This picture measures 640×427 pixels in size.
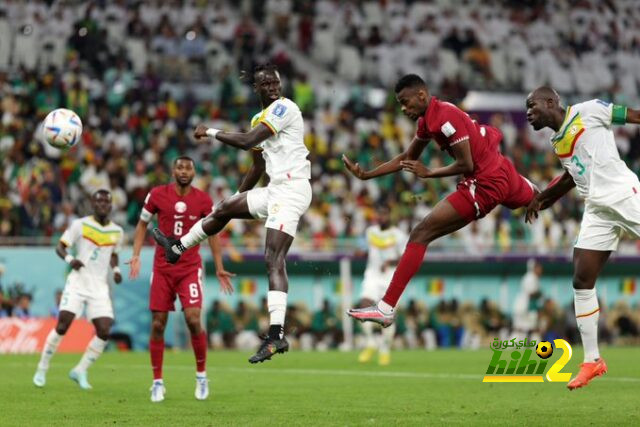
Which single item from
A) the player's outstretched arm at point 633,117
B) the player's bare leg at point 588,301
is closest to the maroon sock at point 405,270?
the player's bare leg at point 588,301

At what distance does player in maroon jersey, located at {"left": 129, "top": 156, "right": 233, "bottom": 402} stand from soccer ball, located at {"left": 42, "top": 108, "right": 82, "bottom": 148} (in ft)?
4.61

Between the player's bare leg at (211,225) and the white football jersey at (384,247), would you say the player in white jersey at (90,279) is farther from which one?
the white football jersey at (384,247)

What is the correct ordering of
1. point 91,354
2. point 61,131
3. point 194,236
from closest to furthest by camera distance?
point 194,236, point 61,131, point 91,354

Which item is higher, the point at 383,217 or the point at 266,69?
the point at 266,69

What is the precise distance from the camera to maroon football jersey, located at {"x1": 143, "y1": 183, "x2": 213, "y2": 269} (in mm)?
15219

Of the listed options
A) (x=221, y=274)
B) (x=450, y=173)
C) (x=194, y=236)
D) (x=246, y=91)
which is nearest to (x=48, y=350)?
(x=221, y=274)

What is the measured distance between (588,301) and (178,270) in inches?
206

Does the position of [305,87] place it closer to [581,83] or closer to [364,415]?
[581,83]

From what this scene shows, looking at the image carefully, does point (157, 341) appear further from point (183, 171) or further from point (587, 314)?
point (587, 314)

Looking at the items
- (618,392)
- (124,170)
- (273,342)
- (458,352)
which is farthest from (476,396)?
(124,170)

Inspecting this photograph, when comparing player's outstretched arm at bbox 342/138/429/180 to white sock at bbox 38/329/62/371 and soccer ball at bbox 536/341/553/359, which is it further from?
white sock at bbox 38/329/62/371

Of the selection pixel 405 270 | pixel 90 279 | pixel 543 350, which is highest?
pixel 405 270

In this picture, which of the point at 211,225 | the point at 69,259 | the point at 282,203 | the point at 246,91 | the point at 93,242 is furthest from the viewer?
the point at 246,91

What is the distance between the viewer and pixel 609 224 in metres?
12.6
